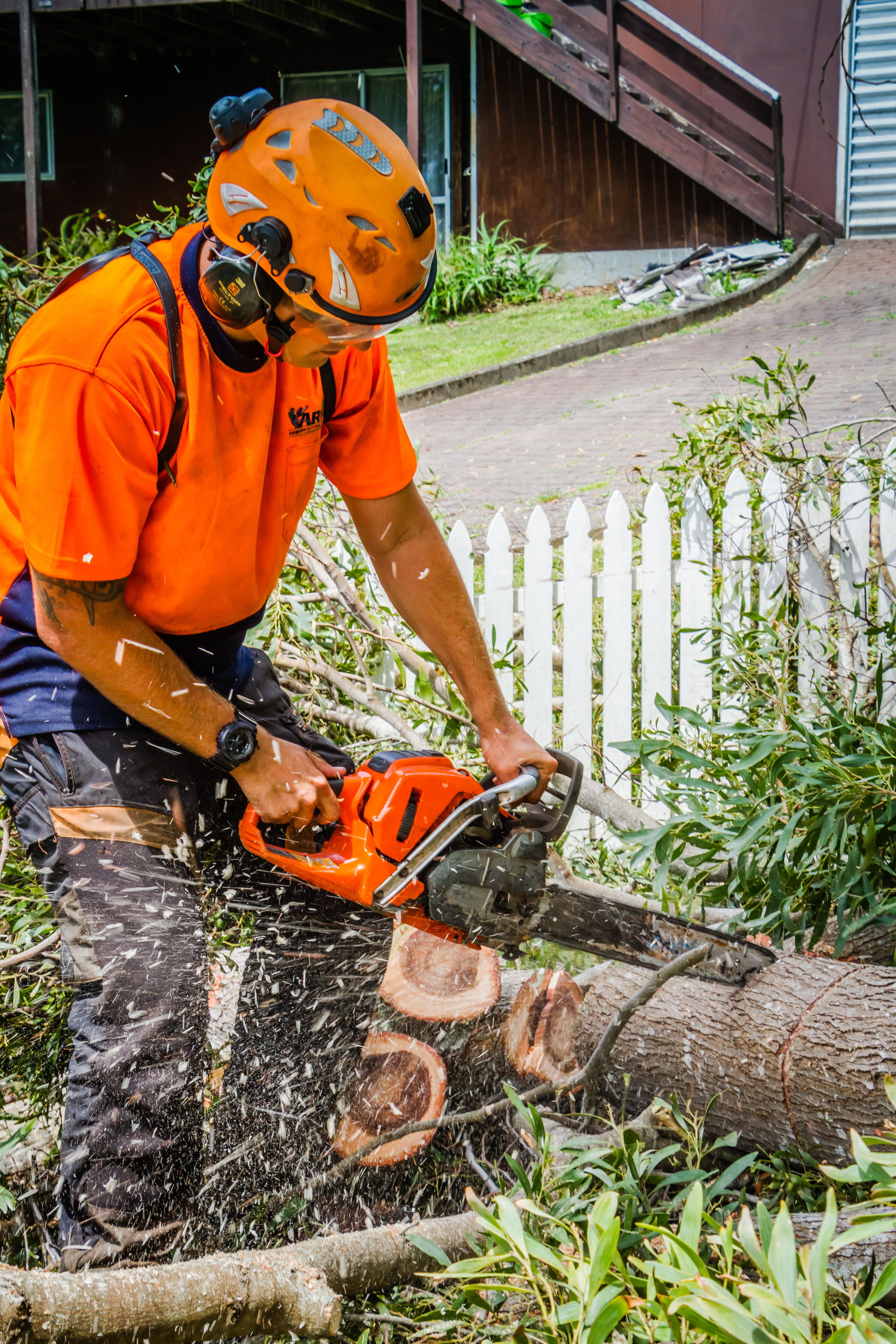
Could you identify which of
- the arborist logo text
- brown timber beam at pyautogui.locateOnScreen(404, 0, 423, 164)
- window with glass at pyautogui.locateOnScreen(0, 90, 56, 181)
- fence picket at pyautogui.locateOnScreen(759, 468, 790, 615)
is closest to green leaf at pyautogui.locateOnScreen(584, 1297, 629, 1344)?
the arborist logo text

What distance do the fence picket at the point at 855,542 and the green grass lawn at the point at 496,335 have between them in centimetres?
610

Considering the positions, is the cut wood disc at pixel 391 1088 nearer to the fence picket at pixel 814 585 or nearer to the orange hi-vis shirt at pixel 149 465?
the orange hi-vis shirt at pixel 149 465

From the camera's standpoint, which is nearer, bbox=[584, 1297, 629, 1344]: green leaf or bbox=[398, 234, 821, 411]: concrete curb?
bbox=[584, 1297, 629, 1344]: green leaf

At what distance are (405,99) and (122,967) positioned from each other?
13.5 meters

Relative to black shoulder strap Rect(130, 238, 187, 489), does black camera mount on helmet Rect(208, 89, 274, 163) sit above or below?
above

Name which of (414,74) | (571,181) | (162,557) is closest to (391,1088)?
(162,557)

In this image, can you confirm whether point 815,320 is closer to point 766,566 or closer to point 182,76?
point 766,566

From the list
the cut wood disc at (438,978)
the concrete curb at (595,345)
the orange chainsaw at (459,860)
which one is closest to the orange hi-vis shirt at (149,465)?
the orange chainsaw at (459,860)

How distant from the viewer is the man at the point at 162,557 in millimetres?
1820

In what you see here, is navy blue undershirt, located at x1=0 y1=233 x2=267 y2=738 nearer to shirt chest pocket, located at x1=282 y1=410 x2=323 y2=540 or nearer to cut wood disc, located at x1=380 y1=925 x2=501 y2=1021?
shirt chest pocket, located at x1=282 y1=410 x2=323 y2=540

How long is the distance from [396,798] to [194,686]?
1.43 ft

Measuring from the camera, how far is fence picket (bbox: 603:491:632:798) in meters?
3.98

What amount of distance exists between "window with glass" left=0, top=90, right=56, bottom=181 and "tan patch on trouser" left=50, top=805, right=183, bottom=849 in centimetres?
1410

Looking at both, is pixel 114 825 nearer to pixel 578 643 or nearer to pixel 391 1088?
pixel 391 1088
